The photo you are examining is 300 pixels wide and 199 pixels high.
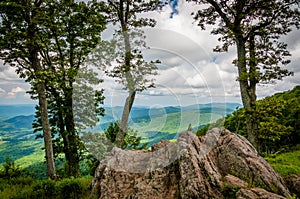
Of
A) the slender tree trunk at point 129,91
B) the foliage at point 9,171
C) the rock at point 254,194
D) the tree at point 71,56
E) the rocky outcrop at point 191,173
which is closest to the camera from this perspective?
the rock at point 254,194

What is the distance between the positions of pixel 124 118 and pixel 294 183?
994 centimetres

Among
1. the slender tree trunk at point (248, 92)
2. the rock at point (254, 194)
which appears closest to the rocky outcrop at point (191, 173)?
the rock at point (254, 194)

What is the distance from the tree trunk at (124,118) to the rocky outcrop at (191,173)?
5861mm

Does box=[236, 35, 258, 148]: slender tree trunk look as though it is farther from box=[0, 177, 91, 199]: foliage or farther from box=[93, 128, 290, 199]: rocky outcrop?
box=[0, 177, 91, 199]: foliage

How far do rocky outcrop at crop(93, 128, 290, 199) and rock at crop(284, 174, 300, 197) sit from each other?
→ 320 millimetres

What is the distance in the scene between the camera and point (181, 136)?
8156 millimetres

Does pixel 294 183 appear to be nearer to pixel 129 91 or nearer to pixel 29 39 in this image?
pixel 129 91

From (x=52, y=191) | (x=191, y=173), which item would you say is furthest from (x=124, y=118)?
(x=191, y=173)

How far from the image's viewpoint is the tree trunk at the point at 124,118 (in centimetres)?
1378

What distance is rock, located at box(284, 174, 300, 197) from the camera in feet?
23.0

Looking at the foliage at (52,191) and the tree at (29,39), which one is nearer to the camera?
the foliage at (52,191)

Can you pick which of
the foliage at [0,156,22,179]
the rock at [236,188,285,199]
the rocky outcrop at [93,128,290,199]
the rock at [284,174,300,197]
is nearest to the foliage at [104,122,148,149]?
the foliage at [0,156,22,179]

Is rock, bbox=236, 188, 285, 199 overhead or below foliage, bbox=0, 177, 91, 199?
overhead

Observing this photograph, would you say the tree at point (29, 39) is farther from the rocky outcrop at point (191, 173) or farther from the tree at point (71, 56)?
the rocky outcrop at point (191, 173)
